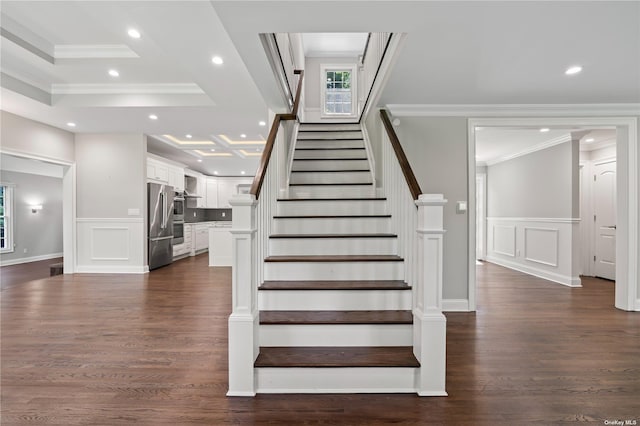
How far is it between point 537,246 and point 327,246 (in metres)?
5.05

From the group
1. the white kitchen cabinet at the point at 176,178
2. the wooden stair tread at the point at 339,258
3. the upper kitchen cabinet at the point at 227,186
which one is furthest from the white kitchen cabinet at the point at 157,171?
the wooden stair tread at the point at 339,258

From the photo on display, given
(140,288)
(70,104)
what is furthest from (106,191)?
(140,288)

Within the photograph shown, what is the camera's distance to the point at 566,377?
214 cm

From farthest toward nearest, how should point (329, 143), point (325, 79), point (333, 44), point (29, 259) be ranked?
point (29, 259) < point (325, 79) < point (333, 44) < point (329, 143)

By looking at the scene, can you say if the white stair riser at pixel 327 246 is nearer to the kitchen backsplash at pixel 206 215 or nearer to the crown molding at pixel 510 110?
the crown molding at pixel 510 110

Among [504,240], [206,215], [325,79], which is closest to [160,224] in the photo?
[206,215]

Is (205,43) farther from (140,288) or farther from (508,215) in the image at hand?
(508,215)

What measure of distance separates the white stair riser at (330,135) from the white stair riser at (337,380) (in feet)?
12.3

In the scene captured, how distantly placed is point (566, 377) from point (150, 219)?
658 cm

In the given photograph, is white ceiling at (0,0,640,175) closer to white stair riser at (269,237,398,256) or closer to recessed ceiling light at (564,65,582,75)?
recessed ceiling light at (564,65,582,75)

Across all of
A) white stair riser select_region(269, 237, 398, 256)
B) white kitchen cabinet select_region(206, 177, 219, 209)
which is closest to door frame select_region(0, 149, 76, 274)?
white kitchen cabinet select_region(206, 177, 219, 209)

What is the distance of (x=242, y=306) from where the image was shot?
6.35 ft

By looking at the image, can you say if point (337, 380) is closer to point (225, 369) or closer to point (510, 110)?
point (225, 369)

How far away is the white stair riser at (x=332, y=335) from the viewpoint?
2.14m
